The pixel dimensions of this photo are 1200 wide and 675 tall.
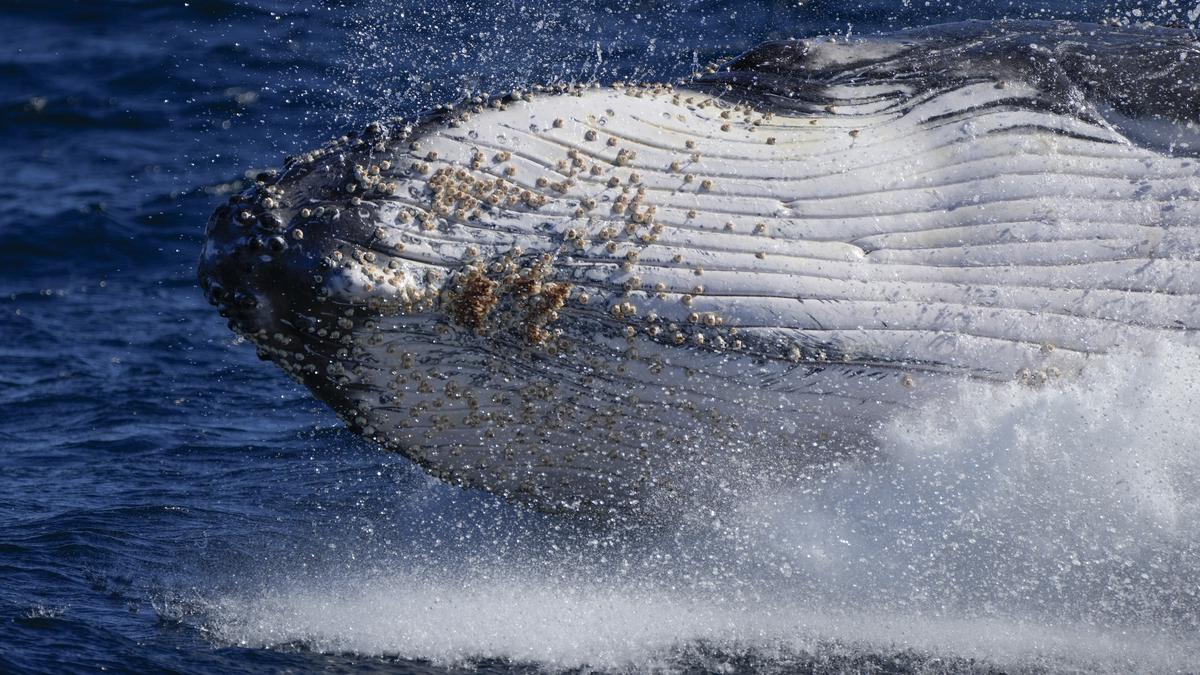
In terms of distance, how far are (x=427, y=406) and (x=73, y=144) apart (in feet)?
47.0

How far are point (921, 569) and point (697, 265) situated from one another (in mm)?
2106

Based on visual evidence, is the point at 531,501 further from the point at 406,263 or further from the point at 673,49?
the point at 673,49

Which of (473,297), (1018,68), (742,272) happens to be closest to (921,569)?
(742,272)

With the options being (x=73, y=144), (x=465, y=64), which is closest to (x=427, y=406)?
(x=465, y=64)

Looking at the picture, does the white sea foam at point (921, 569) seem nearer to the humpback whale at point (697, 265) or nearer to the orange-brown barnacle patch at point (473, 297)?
the humpback whale at point (697, 265)

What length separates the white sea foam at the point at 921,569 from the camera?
6293 millimetres

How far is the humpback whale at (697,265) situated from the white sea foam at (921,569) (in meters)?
0.26

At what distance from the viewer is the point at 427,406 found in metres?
6.18

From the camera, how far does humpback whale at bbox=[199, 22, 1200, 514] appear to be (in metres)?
5.88

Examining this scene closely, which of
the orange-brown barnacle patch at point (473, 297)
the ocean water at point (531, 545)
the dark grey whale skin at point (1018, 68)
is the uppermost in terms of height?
the dark grey whale skin at point (1018, 68)

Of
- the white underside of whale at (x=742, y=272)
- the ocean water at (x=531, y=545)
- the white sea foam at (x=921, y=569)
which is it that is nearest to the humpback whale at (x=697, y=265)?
the white underside of whale at (x=742, y=272)

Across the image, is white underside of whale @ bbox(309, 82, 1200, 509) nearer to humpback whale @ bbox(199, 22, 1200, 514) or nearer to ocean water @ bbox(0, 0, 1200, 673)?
humpback whale @ bbox(199, 22, 1200, 514)

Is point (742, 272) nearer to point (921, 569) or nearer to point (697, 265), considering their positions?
point (697, 265)

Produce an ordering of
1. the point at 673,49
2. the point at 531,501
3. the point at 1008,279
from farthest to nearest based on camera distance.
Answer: the point at 673,49, the point at 531,501, the point at 1008,279
